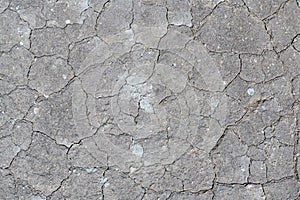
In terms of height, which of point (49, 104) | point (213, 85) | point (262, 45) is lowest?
point (49, 104)

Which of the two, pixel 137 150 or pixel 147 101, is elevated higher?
pixel 147 101

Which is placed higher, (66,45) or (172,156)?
(66,45)

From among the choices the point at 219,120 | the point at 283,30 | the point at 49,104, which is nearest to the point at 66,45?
the point at 49,104

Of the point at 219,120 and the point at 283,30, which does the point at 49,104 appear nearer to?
the point at 219,120

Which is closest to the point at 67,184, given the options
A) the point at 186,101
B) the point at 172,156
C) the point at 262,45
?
the point at 172,156

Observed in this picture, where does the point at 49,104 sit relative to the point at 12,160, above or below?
above

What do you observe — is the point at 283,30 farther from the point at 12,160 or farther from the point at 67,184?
the point at 12,160
